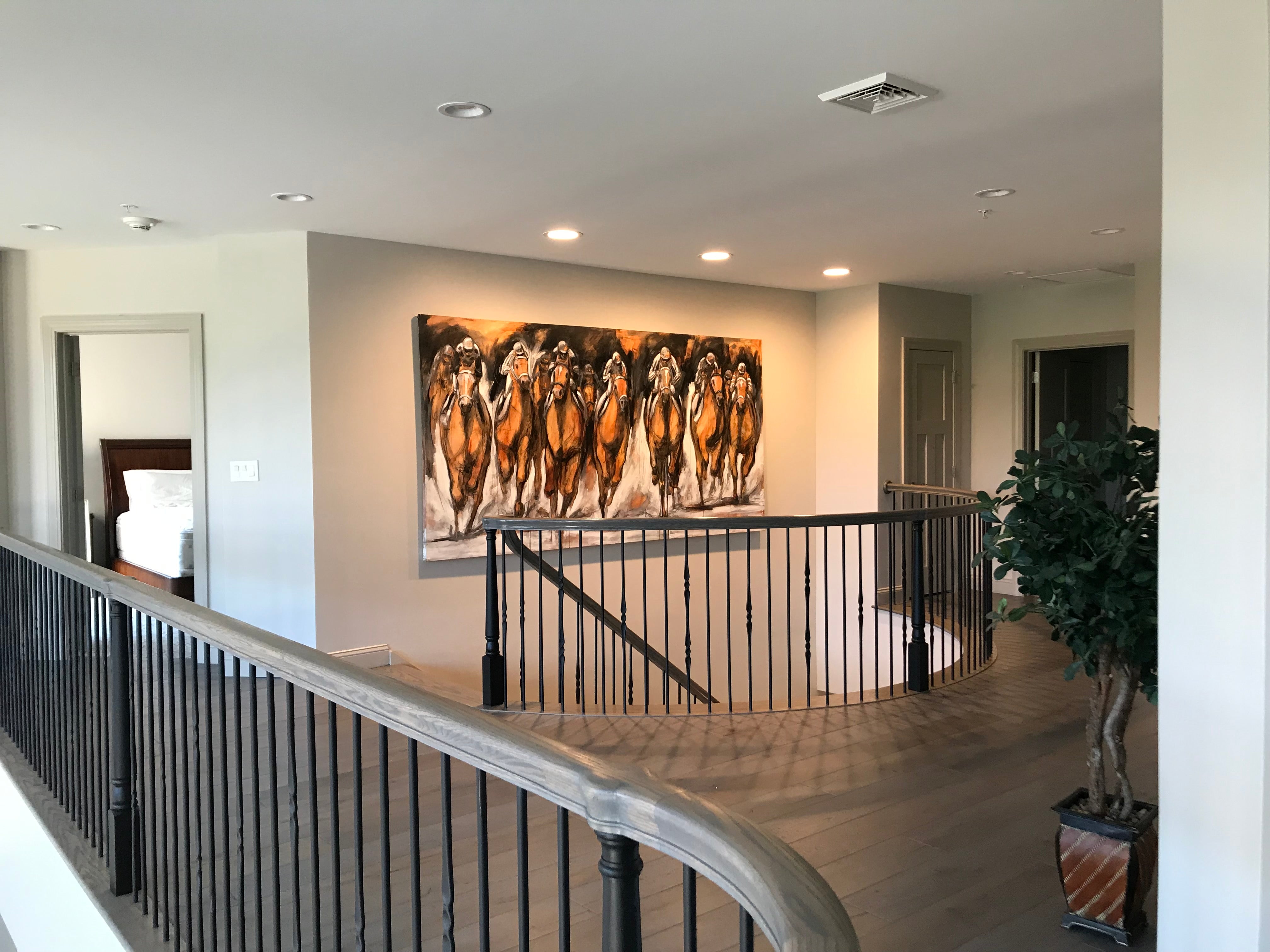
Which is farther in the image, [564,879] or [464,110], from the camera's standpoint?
→ [464,110]

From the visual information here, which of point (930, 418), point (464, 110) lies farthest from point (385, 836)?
point (930, 418)

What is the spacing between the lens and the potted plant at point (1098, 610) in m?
2.46

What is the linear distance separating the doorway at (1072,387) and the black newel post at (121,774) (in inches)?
277

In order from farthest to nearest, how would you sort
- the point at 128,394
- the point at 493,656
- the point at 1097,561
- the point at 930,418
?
1. the point at 128,394
2. the point at 930,418
3. the point at 493,656
4. the point at 1097,561

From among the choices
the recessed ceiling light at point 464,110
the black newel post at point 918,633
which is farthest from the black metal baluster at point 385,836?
the black newel post at point 918,633

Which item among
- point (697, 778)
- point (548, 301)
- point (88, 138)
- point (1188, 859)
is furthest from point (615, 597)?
→ point (1188, 859)

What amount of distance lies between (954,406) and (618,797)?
772 cm

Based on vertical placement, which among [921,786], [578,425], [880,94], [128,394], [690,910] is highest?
[880,94]

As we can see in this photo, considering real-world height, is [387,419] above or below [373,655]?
above

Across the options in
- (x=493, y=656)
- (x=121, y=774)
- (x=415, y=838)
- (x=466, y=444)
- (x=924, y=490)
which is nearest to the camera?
(x=415, y=838)

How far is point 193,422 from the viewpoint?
19.1 ft

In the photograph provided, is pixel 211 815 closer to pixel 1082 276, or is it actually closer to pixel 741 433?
pixel 741 433

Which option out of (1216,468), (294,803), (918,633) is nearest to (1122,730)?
(1216,468)

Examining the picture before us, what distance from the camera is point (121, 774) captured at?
2838 mm
